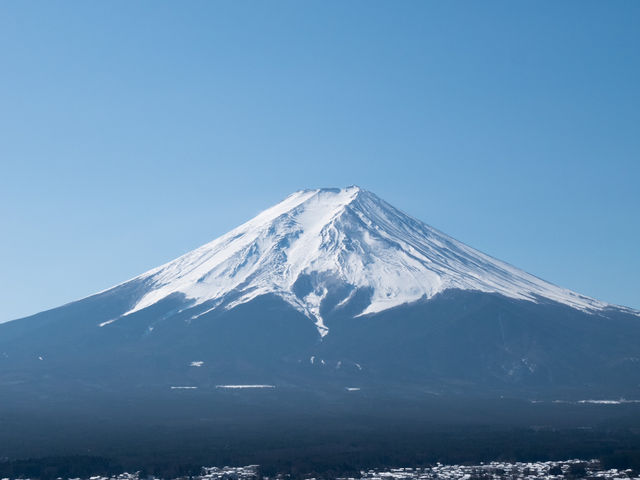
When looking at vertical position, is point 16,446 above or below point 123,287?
below

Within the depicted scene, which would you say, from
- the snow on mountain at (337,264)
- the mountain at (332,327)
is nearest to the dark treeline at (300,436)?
the mountain at (332,327)

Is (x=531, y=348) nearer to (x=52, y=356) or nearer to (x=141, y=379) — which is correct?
(x=141, y=379)

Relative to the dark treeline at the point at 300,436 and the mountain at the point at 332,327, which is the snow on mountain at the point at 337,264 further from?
the dark treeline at the point at 300,436

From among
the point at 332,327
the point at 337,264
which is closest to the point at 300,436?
the point at 332,327

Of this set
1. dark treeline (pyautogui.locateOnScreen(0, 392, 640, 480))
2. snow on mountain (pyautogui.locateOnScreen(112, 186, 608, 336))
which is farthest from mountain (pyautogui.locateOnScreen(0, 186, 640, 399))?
dark treeline (pyautogui.locateOnScreen(0, 392, 640, 480))

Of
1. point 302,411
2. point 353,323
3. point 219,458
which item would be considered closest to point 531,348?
point 353,323

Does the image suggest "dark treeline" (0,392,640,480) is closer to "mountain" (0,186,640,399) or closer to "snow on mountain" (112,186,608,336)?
"mountain" (0,186,640,399)
